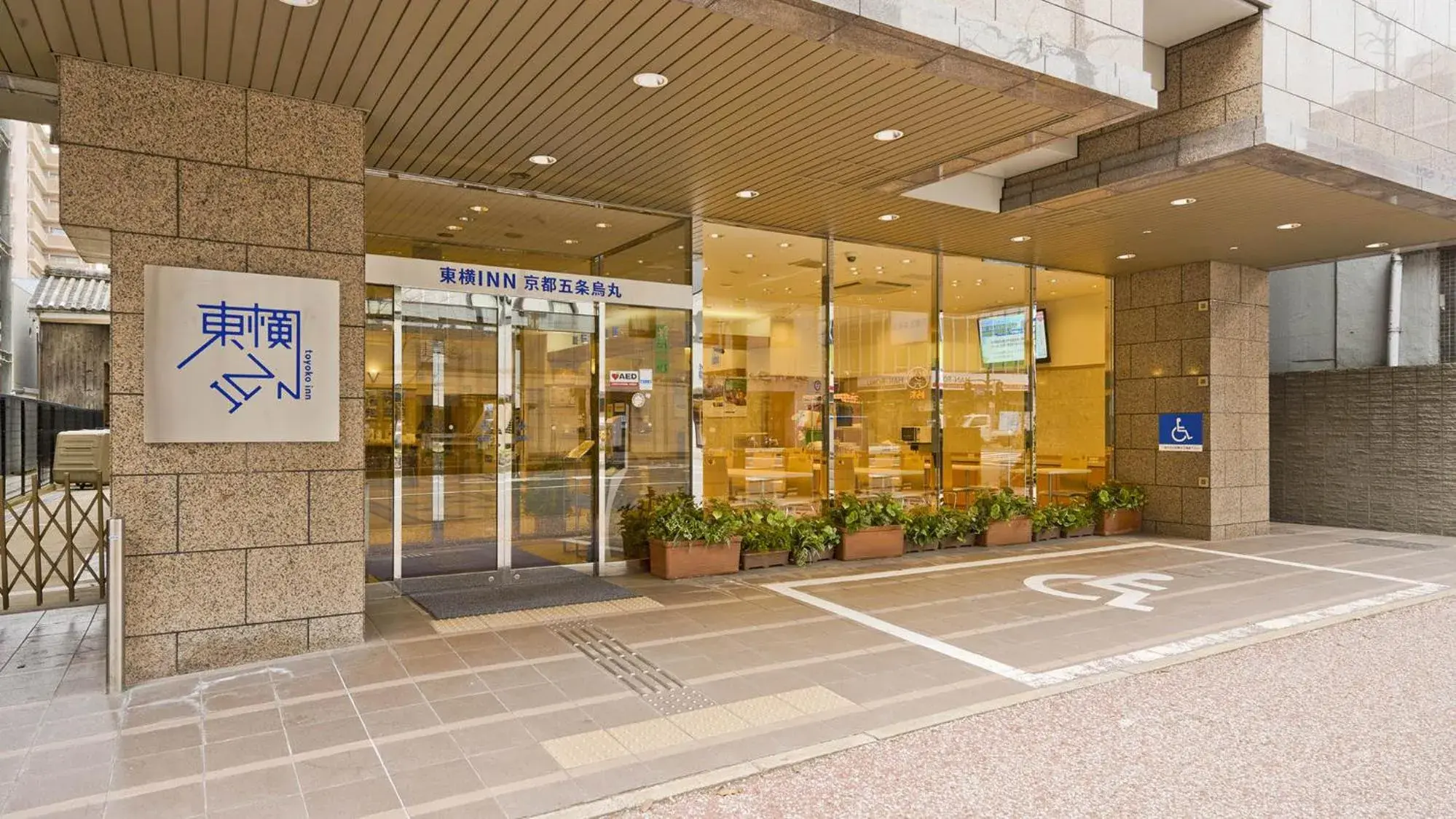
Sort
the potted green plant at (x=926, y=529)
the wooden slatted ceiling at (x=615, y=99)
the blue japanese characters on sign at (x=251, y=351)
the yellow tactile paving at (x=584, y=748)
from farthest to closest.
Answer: the potted green plant at (x=926, y=529), the blue japanese characters on sign at (x=251, y=351), the wooden slatted ceiling at (x=615, y=99), the yellow tactile paving at (x=584, y=748)

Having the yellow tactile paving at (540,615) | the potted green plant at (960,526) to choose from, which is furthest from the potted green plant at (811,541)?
the yellow tactile paving at (540,615)

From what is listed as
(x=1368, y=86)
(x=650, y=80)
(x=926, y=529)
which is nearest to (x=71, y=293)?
(x=926, y=529)

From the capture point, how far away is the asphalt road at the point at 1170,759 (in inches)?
135

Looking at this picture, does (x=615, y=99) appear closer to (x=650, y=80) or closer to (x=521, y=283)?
(x=650, y=80)

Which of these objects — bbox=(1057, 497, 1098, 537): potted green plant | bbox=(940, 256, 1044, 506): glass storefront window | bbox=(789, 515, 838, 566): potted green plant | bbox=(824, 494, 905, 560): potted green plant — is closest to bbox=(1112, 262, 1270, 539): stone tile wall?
bbox=(1057, 497, 1098, 537): potted green plant

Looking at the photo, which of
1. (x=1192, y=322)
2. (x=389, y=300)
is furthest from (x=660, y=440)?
(x=1192, y=322)

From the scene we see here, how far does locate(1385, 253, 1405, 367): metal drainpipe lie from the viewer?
12.6 metres

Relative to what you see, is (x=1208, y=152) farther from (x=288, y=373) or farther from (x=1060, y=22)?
(x=288, y=373)

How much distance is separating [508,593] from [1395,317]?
536 inches

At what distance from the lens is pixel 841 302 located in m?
10.3

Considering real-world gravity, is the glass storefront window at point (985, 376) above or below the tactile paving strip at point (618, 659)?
above

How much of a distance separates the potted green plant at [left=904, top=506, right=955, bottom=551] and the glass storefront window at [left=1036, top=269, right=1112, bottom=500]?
3051 mm

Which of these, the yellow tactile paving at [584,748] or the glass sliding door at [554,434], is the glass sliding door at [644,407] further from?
the yellow tactile paving at [584,748]

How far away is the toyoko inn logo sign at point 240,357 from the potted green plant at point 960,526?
7230 millimetres
